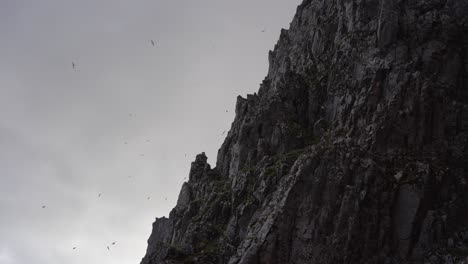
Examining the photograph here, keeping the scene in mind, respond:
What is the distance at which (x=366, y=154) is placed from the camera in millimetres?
73438

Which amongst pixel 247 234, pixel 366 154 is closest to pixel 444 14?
pixel 366 154

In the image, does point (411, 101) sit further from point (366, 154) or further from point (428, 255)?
point (428, 255)

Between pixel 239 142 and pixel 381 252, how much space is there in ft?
124

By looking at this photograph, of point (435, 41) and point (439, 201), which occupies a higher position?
point (435, 41)

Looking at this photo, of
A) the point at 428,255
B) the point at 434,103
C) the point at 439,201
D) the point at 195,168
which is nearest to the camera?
the point at 428,255

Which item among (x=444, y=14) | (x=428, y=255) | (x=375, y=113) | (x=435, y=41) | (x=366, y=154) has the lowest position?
(x=428, y=255)

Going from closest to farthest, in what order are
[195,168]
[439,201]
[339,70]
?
[439,201] → [339,70] → [195,168]

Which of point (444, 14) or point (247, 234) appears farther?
point (444, 14)

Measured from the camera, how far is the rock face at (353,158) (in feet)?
221

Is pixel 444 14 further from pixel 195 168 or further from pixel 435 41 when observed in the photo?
pixel 195 168

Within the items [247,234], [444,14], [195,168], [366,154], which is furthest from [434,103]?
[195,168]

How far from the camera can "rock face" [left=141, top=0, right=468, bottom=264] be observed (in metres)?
67.5

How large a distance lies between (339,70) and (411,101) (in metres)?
19.3

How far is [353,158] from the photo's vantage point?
7244cm
